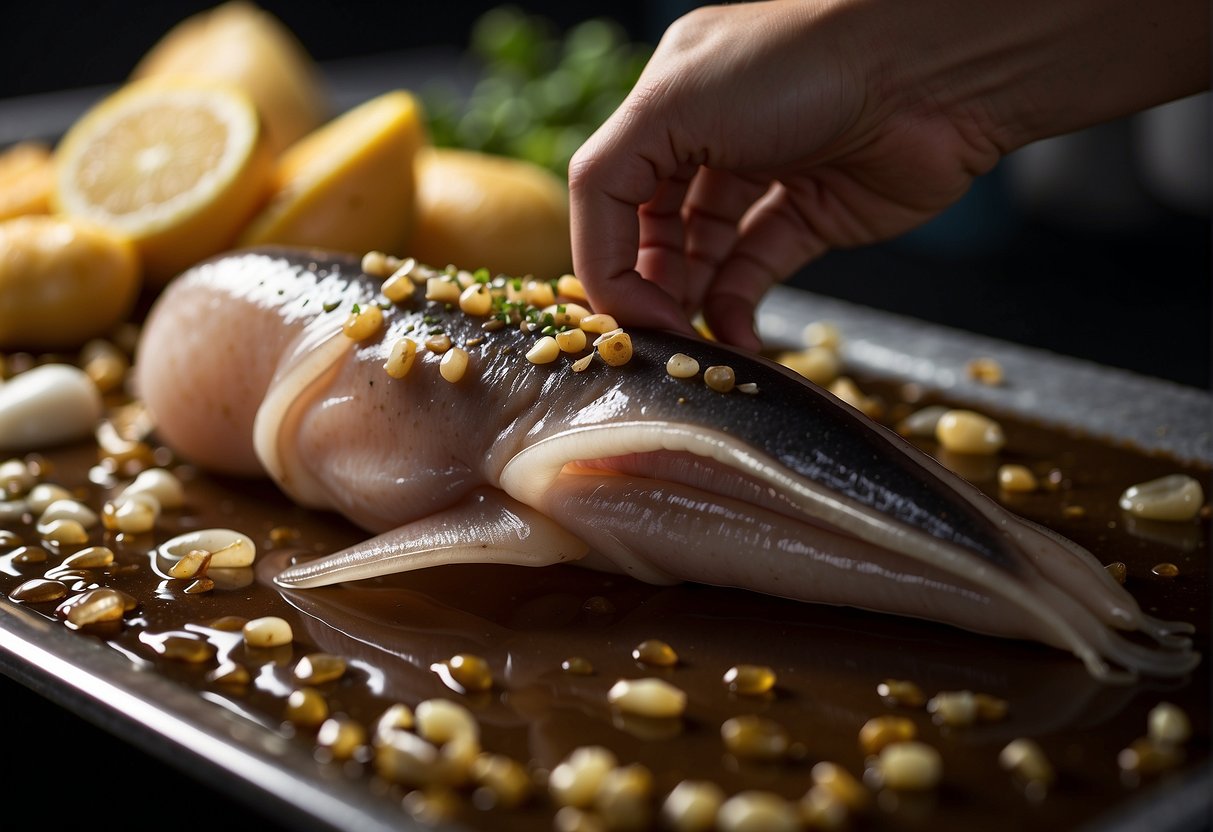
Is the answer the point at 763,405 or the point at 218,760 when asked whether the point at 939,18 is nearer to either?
the point at 763,405

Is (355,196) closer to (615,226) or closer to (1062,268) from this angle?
(615,226)

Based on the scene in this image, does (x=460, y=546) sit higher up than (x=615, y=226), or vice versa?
(x=615, y=226)

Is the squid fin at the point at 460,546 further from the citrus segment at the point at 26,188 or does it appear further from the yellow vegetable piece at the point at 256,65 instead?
the yellow vegetable piece at the point at 256,65

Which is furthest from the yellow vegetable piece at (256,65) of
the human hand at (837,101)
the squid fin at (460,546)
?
the squid fin at (460,546)

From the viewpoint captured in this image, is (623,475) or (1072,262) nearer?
(623,475)

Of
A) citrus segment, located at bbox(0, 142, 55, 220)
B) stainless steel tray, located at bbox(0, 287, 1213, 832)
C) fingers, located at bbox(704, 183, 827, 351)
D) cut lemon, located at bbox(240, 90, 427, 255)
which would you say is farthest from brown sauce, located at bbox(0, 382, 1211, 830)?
citrus segment, located at bbox(0, 142, 55, 220)

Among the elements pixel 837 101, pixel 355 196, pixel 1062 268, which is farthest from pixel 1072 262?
pixel 837 101

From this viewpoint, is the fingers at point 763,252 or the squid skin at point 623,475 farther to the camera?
Answer: the fingers at point 763,252
